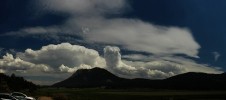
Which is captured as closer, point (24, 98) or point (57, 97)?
point (24, 98)

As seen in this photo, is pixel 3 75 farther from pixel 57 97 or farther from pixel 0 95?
pixel 0 95

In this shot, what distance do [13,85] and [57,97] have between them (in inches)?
3678

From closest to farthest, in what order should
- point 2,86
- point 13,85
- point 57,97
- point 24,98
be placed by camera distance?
point 24,98, point 57,97, point 2,86, point 13,85

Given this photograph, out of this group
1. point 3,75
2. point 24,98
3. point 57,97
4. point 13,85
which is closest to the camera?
point 24,98

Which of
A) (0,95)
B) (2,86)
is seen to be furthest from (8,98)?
(2,86)

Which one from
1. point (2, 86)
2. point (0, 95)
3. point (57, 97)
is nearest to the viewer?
point (0, 95)

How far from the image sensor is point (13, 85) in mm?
165625

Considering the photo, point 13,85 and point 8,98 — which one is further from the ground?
point 13,85

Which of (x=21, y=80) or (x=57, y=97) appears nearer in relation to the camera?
(x=57, y=97)

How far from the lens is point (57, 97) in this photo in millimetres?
78062

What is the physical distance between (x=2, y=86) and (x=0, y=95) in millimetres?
79340

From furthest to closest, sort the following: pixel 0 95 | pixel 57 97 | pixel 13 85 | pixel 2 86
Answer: pixel 13 85
pixel 2 86
pixel 57 97
pixel 0 95

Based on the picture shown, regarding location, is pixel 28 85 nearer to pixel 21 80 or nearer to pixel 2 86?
pixel 21 80

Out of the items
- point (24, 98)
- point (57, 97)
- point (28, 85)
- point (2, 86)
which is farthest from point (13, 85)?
point (24, 98)
